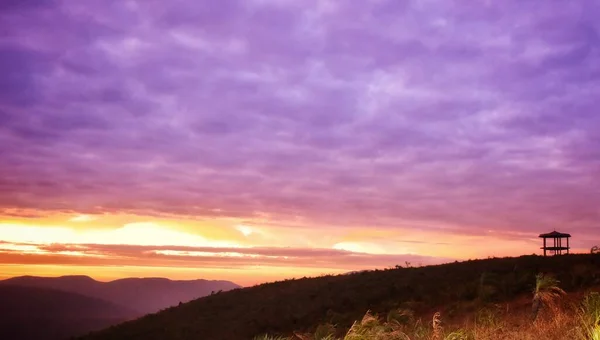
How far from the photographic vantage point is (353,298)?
136 feet

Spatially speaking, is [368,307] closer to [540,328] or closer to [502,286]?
[502,286]

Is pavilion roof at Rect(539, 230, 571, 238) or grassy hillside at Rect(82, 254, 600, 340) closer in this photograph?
grassy hillside at Rect(82, 254, 600, 340)

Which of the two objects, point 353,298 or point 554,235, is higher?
point 554,235

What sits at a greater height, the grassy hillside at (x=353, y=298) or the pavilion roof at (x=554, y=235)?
the pavilion roof at (x=554, y=235)

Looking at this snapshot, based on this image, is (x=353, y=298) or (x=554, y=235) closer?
(x=353, y=298)

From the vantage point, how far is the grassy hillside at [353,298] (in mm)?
31359

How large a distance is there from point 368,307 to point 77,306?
532 feet

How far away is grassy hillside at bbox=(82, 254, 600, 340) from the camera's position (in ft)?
103

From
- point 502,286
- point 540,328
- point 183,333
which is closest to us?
point 540,328

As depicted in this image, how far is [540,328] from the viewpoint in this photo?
15.3m

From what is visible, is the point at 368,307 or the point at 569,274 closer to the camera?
the point at 569,274

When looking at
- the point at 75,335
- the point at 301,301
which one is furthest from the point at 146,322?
the point at 301,301

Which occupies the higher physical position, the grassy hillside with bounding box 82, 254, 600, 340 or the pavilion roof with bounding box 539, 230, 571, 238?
the pavilion roof with bounding box 539, 230, 571, 238

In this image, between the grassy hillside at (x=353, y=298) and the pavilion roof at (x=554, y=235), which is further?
the pavilion roof at (x=554, y=235)
